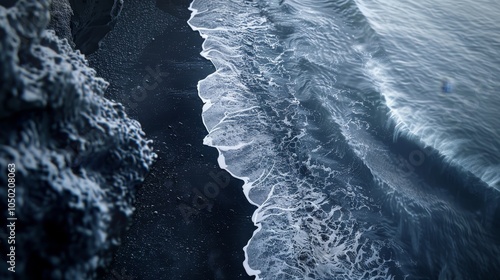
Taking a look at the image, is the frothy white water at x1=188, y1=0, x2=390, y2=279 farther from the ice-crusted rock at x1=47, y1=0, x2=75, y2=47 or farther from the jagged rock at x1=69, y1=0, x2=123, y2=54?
the ice-crusted rock at x1=47, y1=0, x2=75, y2=47

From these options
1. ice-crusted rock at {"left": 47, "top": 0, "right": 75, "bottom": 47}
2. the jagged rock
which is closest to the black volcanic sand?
the jagged rock

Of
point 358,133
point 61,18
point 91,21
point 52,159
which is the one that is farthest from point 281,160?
point 91,21

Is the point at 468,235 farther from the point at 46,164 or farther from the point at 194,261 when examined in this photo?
the point at 46,164

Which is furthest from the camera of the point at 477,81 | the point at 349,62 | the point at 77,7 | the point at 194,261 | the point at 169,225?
the point at 349,62

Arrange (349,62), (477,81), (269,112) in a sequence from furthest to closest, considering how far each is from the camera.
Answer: (349,62) < (477,81) < (269,112)

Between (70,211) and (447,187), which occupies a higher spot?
(70,211)

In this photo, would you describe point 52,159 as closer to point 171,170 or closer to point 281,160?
point 171,170

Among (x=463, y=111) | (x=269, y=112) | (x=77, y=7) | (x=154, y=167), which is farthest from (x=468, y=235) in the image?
(x=77, y=7)
